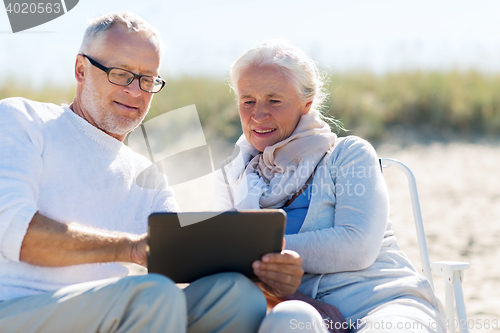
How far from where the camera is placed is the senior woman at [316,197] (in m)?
2.04

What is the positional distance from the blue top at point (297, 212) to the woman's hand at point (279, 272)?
45cm

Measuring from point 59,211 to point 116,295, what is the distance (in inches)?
28.4

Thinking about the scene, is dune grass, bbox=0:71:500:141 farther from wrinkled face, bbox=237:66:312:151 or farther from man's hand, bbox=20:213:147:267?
man's hand, bbox=20:213:147:267

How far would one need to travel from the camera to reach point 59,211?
2057mm

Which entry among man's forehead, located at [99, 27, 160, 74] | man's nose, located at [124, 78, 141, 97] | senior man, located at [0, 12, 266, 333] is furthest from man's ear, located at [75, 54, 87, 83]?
man's nose, located at [124, 78, 141, 97]

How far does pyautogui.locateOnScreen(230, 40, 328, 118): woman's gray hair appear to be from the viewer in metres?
2.49

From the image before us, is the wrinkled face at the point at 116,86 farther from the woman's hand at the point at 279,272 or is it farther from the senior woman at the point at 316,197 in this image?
the woman's hand at the point at 279,272

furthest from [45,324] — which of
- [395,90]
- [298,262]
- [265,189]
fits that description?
[395,90]

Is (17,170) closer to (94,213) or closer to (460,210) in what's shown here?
(94,213)

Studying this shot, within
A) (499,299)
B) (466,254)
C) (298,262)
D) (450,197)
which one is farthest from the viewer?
(450,197)

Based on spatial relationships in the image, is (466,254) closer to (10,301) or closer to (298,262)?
(298,262)

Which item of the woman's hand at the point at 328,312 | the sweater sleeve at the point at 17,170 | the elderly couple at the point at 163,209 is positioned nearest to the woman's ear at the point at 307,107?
the elderly couple at the point at 163,209

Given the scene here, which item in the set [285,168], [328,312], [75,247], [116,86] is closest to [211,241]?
[75,247]

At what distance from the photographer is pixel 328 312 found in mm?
2002
